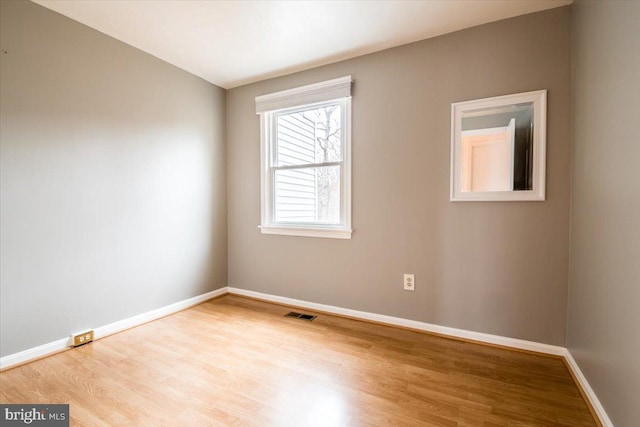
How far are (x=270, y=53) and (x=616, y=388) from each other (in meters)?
3.24

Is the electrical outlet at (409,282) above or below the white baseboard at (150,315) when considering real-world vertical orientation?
above

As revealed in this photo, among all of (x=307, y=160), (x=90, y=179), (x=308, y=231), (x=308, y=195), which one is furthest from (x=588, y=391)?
(x=90, y=179)

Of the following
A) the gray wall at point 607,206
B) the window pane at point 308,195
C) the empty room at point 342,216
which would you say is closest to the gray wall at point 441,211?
the empty room at point 342,216

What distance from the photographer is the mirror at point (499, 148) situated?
6.78 feet

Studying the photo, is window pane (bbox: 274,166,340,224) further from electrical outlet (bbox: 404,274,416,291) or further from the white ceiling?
the white ceiling

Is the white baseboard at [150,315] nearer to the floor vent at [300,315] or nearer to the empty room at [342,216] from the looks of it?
the empty room at [342,216]

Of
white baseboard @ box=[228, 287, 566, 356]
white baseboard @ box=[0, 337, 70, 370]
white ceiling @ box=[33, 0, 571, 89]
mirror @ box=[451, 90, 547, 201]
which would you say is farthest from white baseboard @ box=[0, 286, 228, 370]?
mirror @ box=[451, 90, 547, 201]

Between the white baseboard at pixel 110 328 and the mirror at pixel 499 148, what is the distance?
9.22ft

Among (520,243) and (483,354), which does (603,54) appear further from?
(483,354)

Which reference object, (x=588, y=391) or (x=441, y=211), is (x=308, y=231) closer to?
(x=441, y=211)

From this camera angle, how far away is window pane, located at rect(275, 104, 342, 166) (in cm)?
293

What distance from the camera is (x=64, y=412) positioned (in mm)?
1485

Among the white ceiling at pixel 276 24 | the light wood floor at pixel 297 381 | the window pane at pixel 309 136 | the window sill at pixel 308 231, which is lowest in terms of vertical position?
the light wood floor at pixel 297 381

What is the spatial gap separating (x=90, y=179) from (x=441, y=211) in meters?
2.85
